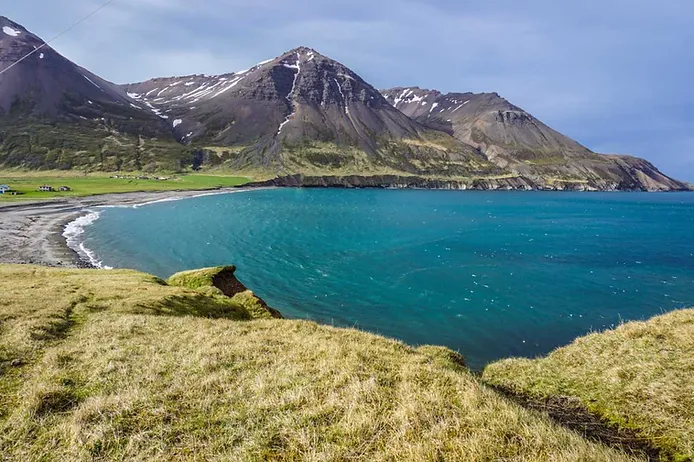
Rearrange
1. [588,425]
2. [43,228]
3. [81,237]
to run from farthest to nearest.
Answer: [43,228], [81,237], [588,425]

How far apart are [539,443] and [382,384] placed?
4.01 metres

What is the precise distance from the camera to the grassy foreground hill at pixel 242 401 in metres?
7.22

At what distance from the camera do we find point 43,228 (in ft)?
246

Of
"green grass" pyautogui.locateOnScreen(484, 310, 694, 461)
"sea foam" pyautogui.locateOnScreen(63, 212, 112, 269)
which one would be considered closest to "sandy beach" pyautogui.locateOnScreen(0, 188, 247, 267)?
"sea foam" pyautogui.locateOnScreen(63, 212, 112, 269)

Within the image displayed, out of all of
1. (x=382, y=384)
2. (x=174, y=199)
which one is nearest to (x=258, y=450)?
(x=382, y=384)

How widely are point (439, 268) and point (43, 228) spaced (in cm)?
7970

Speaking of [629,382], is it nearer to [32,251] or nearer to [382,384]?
[382,384]

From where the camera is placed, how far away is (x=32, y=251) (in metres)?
56.3

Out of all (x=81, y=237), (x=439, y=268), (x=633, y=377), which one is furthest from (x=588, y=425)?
(x=81, y=237)

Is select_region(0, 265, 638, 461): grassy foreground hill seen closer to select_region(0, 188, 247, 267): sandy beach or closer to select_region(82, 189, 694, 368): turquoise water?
select_region(82, 189, 694, 368): turquoise water

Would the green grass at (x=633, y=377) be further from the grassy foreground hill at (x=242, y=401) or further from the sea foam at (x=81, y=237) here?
the sea foam at (x=81, y=237)

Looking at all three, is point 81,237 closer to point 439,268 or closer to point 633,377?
point 439,268

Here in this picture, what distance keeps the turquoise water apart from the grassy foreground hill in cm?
1898

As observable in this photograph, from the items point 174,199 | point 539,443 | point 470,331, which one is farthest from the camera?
point 174,199
